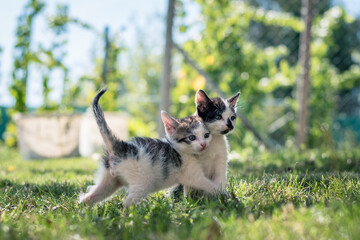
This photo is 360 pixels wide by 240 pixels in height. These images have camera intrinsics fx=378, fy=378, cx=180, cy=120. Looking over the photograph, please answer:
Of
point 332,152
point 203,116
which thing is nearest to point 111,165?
point 203,116

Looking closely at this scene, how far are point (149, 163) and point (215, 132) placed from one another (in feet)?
1.97

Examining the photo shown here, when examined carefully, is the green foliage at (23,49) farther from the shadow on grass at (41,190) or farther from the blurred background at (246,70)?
the shadow on grass at (41,190)

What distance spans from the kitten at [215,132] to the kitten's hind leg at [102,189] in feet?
1.57

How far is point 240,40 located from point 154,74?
12.8 metres

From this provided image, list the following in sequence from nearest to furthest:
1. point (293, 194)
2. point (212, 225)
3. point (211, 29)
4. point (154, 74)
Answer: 1. point (212, 225)
2. point (293, 194)
3. point (211, 29)
4. point (154, 74)

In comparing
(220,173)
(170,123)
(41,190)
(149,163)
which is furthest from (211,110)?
(41,190)

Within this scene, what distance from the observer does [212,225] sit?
5.34 feet

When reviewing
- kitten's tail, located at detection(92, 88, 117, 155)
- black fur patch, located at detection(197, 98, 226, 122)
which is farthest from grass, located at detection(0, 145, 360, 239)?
black fur patch, located at detection(197, 98, 226, 122)

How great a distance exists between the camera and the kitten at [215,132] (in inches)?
105

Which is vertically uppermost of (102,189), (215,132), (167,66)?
(167,66)

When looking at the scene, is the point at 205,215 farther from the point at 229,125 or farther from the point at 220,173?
the point at 229,125

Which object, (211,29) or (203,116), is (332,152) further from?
(211,29)

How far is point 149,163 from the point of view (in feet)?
7.77

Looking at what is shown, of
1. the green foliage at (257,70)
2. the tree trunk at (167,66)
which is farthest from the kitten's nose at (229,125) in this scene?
the green foliage at (257,70)
